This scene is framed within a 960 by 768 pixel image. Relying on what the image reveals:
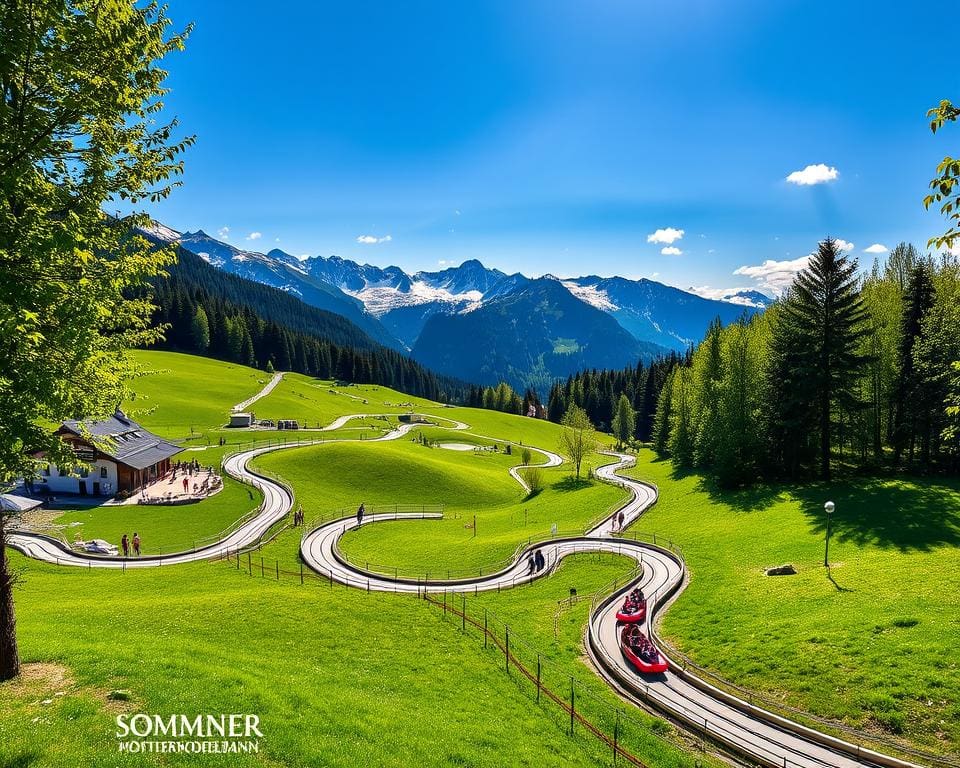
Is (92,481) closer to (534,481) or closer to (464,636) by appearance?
(464,636)

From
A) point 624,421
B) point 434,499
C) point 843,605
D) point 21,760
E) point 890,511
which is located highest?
point 624,421

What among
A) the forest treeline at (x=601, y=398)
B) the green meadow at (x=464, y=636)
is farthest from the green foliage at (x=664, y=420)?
the forest treeline at (x=601, y=398)

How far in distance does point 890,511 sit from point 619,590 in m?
20.5

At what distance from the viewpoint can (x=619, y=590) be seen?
2992cm

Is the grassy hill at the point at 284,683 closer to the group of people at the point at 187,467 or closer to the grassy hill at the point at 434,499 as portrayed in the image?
the grassy hill at the point at 434,499

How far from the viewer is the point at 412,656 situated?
68.2 feet

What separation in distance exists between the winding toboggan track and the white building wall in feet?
35.0

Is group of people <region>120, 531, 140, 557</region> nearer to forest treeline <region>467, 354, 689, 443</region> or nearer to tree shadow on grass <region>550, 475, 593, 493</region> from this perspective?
tree shadow on grass <region>550, 475, 593, 493</region>

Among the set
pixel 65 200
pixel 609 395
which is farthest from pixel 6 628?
pixel 609 395

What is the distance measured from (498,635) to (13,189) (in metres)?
23.9

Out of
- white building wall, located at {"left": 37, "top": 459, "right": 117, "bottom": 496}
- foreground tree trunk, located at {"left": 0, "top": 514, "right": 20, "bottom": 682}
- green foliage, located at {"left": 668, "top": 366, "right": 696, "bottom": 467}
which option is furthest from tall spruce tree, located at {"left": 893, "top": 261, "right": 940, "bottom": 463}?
white building wall, located at {"left": 37, "top": 459, "right": 117, "bottom": 496}

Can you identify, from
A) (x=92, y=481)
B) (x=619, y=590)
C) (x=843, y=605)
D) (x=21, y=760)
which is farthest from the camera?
(x=92, y=481)

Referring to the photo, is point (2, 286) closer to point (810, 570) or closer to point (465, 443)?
point (810, 570)

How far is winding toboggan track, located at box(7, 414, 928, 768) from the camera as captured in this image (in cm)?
1619
